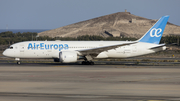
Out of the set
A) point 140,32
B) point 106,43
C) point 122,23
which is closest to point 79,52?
point 106,43

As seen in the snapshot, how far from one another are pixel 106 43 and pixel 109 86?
19.6 metres

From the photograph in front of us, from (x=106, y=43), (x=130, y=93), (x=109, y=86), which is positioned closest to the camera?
(x=130, y=93)

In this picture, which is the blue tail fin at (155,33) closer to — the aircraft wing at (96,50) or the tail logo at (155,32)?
the tail logo at (155,32)

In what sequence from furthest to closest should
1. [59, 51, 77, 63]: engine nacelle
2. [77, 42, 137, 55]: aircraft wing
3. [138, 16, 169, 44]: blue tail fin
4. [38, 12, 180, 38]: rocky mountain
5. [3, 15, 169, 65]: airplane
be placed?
[38, 12, 180, 38]: rocky mountain < [138, 16, 169, 44]: blue tail fin < [3, 15, 169, 65]: airplane < [77, 42, 137, 55]: aircraft wing < [59, 51, 77, 63]: engine nacelle

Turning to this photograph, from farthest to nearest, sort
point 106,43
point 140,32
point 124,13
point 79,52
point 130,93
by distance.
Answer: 1. point 124,13
2. point 140,32
3. point 106,43
4. point 79,52
5. point 130,93

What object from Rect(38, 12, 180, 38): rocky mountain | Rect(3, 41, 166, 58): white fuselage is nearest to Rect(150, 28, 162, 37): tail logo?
Rect(3, 41, 166, 58): white fuselage

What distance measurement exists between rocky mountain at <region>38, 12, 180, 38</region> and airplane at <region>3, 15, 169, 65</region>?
103 m

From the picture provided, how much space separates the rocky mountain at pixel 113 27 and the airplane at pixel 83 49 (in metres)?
103

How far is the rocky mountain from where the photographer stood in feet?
489

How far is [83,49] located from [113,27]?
127784mm

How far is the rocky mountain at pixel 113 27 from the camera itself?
5867 inches

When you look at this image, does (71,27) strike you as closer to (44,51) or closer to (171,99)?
(44,51)

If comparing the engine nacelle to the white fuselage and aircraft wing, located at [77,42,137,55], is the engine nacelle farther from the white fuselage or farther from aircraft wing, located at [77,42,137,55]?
the white fuselage

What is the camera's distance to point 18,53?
34.7 m
